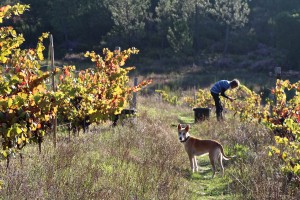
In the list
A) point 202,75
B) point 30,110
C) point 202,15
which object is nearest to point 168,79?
point 202,75

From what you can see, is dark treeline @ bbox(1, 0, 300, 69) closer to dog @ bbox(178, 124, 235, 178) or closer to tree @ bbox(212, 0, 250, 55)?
tree @ bbox(212, 0, 250, 55)

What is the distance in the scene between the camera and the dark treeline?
4409 centimetres

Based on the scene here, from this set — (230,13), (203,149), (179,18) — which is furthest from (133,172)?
(230,13)

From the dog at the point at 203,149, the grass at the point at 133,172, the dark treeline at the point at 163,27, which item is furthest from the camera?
the dark treeline at the point at 163,27

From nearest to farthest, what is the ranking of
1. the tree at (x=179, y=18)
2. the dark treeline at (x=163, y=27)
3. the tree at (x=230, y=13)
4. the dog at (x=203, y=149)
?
the dog at (x=203, y=149)
the tree at (x=179, y=18)
the dark treeline at (x=163, y=27)
the tree at (x=230, y=13)

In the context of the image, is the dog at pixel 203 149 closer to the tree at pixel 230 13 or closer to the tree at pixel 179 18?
the tree at pixel 179 18

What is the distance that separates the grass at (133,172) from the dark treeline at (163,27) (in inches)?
1309

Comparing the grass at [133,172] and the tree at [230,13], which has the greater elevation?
the tree at [230,13]

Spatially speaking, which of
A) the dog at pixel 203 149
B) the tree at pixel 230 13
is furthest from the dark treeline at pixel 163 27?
the dog at pixel 203 149

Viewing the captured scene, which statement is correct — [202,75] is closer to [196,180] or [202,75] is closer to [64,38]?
[64,38]

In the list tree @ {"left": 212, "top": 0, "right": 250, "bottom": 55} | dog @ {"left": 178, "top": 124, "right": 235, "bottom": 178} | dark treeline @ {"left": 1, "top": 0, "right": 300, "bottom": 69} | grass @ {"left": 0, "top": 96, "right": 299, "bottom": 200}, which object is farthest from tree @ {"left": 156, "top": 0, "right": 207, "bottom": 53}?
dog @ {"left": 178, "top": 124, "right": 235, "bottom": 178}

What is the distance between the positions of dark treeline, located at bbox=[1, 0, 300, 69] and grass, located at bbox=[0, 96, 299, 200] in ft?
109

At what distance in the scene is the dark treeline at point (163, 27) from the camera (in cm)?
4409

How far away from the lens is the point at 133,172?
6066 mm
